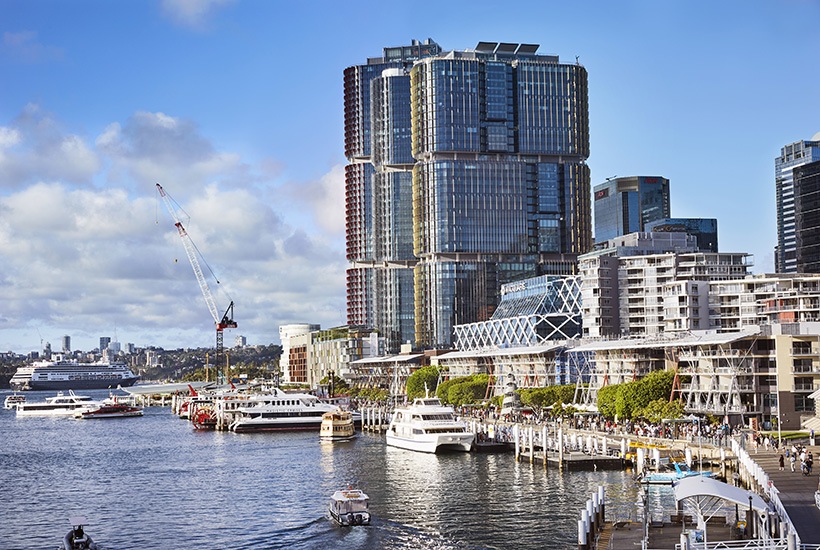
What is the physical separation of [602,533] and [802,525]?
13.2 m

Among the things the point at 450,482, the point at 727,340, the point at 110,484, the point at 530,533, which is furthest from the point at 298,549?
the point at 727,340

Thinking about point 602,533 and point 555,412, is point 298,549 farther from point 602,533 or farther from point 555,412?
point 555,412

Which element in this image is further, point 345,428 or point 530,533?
point 345,428

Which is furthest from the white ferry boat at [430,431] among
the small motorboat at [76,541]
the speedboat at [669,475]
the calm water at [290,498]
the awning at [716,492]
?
the awning at [716,492]

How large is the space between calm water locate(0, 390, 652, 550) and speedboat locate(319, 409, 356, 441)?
38.4 ft

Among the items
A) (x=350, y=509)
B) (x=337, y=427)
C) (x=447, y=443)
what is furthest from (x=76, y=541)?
(x=337, y=427)

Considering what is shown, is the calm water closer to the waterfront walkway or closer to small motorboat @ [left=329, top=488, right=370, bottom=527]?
small motorboat @ [left=329, top=488, right=370, bottom=527]

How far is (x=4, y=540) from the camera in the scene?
84375mm

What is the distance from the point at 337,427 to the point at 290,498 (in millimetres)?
70710

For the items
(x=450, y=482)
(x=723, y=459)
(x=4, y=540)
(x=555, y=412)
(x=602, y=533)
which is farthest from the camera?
(x=555, y=412)

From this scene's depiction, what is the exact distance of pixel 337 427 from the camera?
175 m

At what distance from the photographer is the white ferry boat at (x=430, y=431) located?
14012 cm

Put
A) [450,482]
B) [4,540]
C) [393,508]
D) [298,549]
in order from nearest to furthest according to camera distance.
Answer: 1. [298,549]
2. [4,540]
3. [393,508]
4. [450,482]

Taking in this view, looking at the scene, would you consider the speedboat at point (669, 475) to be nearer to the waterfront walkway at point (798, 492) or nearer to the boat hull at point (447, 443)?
the waterfront walkway at point (798, 492)
